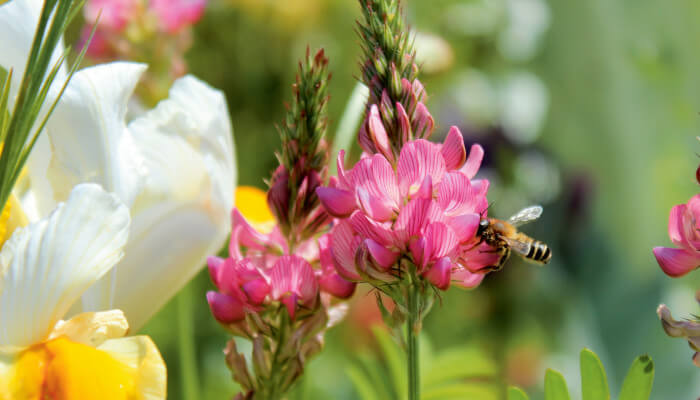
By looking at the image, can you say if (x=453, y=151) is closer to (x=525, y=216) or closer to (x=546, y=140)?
(x=525, y=216)

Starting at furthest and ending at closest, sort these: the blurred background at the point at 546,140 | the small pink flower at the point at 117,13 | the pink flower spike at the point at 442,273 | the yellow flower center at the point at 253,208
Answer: the blurred background at the point at 546,140
the small pink flower at the point at 117,13
the yellow flower center at the point at 253,208
the pink flower spike at the point at 442,273

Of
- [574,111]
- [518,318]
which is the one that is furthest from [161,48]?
[574,111]

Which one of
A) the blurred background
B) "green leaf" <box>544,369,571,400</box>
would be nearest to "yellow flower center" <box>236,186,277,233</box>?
"green leaf" <box>544,369,571,400</box>

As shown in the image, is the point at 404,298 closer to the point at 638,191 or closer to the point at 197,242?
the point at 197,242

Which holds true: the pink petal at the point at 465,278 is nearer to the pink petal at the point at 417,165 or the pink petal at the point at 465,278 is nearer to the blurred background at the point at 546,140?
the pink petal at the point at 417,165

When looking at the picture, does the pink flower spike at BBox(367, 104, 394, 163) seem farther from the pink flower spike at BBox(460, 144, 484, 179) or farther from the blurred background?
the blurred background

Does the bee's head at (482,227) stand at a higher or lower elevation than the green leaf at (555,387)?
higher

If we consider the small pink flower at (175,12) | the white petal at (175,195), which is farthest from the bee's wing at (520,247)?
the small pink flower at (175,12)
